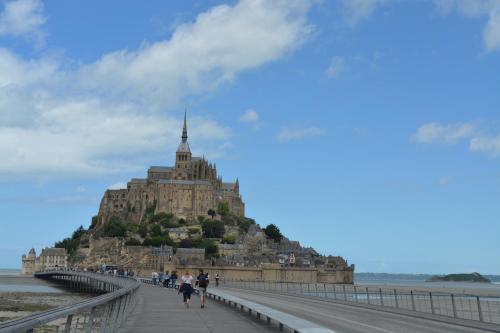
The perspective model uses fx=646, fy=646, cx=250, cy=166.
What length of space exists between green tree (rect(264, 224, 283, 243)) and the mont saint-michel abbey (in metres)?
8.79

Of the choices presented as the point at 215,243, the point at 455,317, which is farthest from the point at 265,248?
the point at 455,317

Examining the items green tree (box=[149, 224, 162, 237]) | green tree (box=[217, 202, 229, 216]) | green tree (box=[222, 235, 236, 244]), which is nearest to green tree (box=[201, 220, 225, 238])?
green tree (box=[222, 235, 236, 244])

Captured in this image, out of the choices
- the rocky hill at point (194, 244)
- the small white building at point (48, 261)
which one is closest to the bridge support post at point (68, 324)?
the rocky hill at point (194, 244)

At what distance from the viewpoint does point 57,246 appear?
15875cm

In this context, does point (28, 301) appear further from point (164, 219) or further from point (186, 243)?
point (164, 219)

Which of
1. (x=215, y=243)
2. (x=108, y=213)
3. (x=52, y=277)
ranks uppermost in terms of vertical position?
(x=108, y=213)

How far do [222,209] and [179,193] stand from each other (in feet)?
36.2

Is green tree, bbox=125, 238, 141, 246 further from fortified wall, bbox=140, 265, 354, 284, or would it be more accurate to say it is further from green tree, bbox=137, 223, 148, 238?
fortified wall, bbox=140, 265, 354, 284

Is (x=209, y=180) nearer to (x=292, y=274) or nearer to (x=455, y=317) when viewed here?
(x=292, y=274)

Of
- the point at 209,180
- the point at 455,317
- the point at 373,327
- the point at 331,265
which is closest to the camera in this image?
the point at 373,327

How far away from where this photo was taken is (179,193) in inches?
5650

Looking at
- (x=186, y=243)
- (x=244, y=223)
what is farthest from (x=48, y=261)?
(x=244, y=223)

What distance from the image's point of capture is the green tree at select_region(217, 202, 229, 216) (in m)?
147

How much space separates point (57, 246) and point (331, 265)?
70533mm
